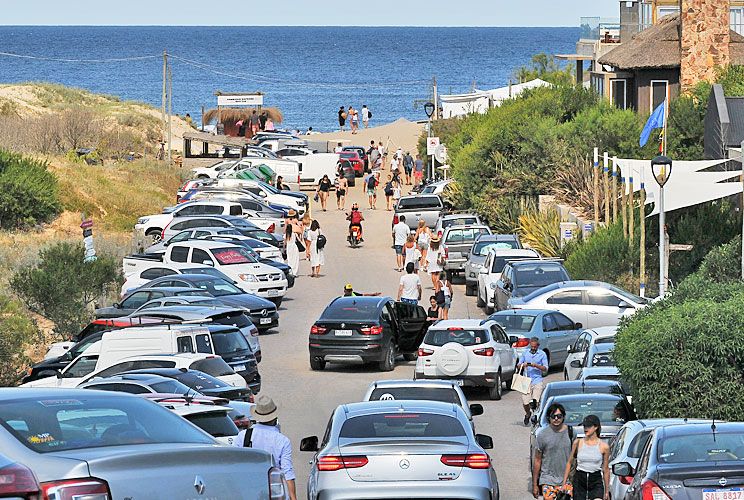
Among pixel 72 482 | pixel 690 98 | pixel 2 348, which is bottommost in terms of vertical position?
pixel 2 348

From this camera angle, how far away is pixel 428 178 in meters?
67.8

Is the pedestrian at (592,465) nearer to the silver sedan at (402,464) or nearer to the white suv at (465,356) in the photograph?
the silver sedan at (402,464)

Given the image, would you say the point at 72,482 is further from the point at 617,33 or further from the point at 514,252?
the point at 617,33

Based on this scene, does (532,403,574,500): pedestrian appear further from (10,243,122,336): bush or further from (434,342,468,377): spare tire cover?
(10,243,122,336): bush

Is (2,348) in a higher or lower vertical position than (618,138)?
lower

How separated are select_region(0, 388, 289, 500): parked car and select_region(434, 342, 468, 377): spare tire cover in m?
16.6

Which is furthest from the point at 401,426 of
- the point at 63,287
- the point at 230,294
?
the point at 63,287

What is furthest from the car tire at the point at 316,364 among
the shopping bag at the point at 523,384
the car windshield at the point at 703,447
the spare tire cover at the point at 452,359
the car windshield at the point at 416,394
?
the car windshield at the point at 703,447

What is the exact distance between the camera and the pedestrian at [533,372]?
71.9 feet

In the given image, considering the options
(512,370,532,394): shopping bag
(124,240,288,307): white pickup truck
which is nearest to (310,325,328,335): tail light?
(512,370,532,394): shopping bag

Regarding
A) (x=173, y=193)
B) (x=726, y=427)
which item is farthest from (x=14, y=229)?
(x=726, y=427)

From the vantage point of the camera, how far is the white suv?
2452 centimetres

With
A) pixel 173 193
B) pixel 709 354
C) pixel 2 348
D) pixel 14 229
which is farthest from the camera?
pixel 173 193

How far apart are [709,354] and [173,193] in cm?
4619
